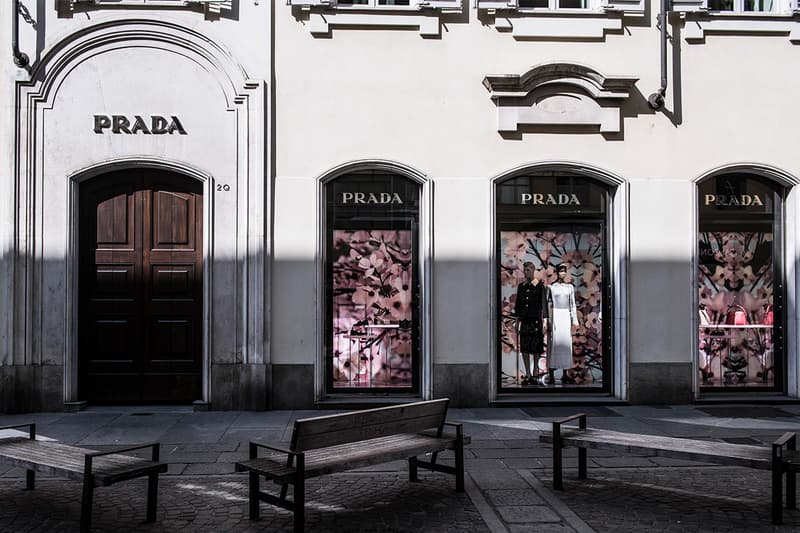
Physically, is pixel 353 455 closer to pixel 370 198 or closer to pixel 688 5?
pixel 370 198

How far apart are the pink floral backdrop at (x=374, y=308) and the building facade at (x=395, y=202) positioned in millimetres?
32

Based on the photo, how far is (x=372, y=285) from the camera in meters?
11.3

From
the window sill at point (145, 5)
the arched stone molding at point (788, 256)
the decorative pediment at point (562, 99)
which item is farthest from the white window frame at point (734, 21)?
the window sill at point (145, 5)

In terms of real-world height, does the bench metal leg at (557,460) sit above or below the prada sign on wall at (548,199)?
below

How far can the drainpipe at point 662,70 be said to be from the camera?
11188 millimetres

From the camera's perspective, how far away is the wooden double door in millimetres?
10914

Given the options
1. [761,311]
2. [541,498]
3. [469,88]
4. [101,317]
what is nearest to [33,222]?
[101,317]

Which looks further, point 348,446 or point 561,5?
point 561,5

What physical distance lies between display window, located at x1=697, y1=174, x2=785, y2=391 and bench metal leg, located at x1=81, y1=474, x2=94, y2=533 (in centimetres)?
901

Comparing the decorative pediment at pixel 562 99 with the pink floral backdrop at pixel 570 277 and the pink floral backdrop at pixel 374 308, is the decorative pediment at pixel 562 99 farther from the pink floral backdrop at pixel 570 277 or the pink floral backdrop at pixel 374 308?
the pink floral backdrop at pixel 374 308

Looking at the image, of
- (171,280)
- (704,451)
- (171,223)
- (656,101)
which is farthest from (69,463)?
(656,101)

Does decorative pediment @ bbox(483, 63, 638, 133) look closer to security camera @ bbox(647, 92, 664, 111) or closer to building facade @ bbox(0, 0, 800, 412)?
building facade @ bbox(0, 0, 800, 412)

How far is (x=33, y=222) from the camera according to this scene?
34.9ft

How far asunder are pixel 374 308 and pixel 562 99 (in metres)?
3.97
